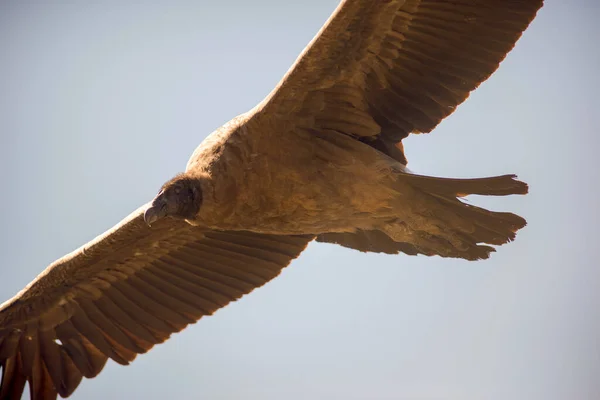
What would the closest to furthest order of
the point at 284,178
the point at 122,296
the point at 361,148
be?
the point at 284,178, the point at 361,148, the point at 122,296

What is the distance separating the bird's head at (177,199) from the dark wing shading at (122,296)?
1.07 meters

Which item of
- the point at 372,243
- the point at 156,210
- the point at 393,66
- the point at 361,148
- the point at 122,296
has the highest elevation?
the point at 393,66

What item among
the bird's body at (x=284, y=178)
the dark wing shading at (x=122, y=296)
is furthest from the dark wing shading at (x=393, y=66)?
the dark wing shading at (x=122, y=296)

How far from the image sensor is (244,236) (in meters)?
8.04

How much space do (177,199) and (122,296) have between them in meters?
2.08

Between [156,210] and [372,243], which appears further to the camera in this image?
[372,243]

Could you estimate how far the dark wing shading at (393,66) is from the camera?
6.18 metres

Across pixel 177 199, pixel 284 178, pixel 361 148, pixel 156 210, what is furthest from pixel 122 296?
pixel 361 148

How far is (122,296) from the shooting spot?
813 cm

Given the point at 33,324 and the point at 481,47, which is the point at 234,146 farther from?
the point at 33,324

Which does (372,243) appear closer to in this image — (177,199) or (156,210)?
(177,199)

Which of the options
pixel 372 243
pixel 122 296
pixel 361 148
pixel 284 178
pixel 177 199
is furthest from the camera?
pixel 122 296

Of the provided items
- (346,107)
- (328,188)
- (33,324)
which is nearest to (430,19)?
(346,107)

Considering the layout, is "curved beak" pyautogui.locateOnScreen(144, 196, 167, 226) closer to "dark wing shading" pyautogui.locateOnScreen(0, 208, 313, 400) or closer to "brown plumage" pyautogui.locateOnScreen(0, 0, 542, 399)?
"brown plumage" pyautogui.locateOnScreen(0, 0, 542, 399)
